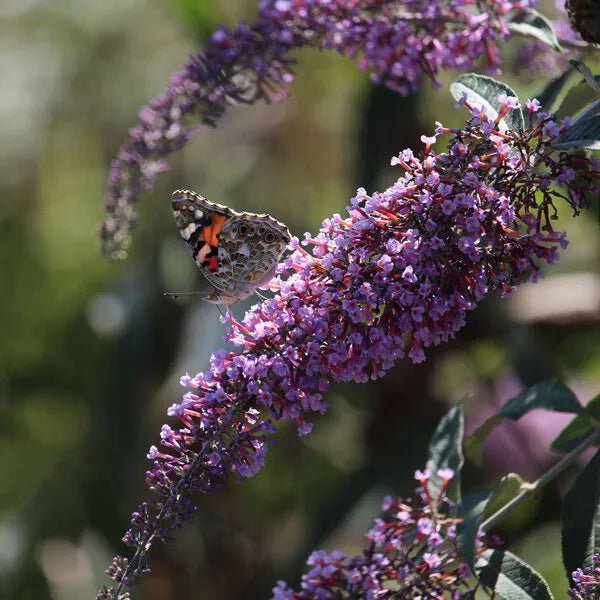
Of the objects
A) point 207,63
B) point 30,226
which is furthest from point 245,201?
point 207,63

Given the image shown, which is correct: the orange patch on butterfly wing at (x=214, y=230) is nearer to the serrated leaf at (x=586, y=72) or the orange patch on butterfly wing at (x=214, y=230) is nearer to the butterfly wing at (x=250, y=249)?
the butterfly wing at (x=250, y=249)

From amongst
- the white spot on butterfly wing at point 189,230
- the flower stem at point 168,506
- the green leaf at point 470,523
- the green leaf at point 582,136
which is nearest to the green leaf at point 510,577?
the green leaf at point 470,523

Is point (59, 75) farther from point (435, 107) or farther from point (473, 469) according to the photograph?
point (473, 469)

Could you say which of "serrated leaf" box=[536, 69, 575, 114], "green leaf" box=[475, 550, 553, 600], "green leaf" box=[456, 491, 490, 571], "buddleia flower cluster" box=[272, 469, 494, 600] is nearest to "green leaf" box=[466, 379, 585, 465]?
"green leaf" box=[456, 491, 490, 571]

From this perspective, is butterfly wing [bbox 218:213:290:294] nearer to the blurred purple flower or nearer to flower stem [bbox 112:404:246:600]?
flower stem [bbox 112:404:246:600]

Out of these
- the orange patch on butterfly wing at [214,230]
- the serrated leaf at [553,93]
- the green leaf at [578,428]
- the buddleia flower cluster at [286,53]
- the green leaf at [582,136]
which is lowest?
the green leaf at [578,428]

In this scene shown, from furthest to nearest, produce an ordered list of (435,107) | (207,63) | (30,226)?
(30,226)
(435,107)
(207,63)
